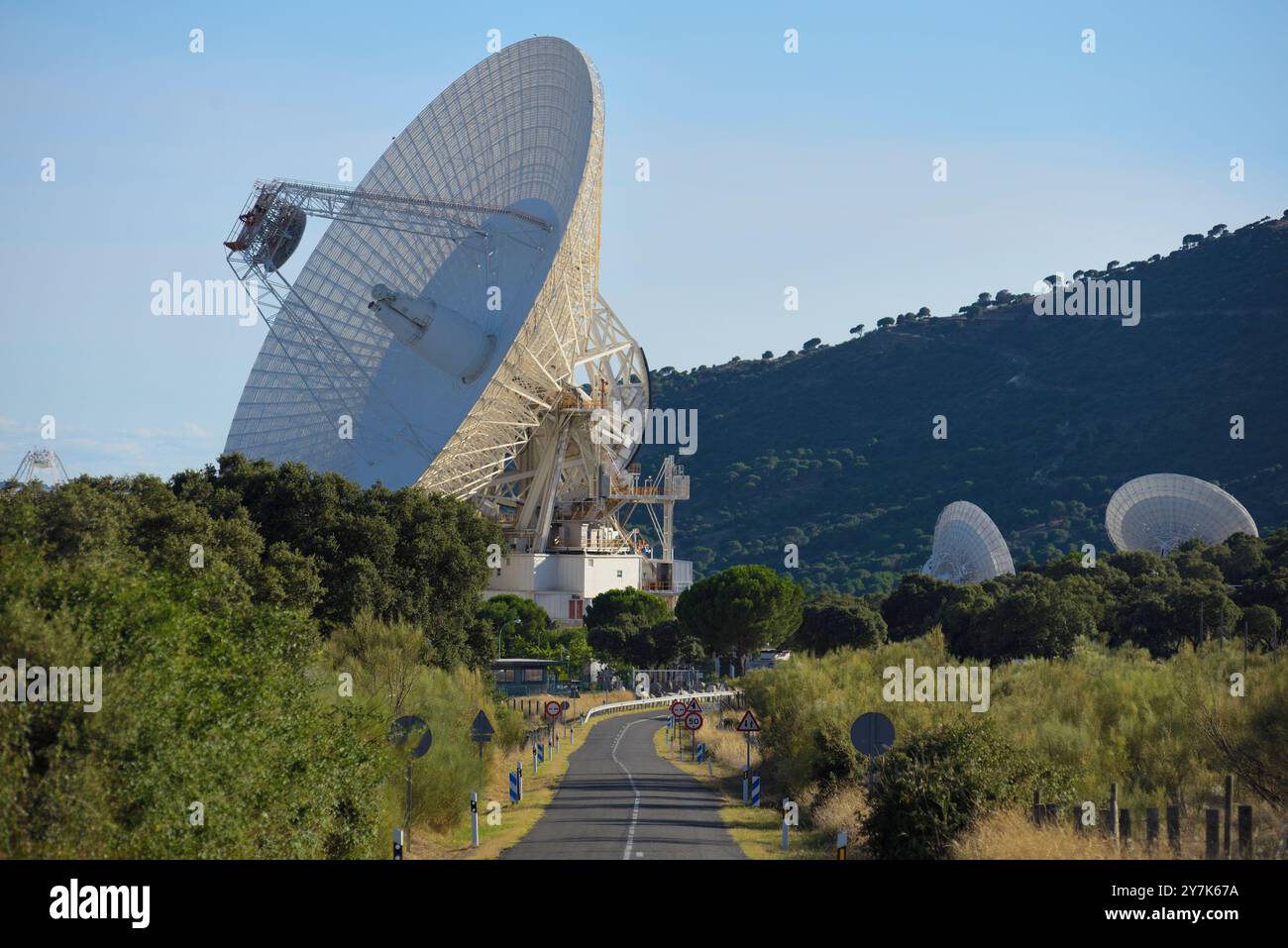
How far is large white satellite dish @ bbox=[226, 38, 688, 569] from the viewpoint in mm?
71125

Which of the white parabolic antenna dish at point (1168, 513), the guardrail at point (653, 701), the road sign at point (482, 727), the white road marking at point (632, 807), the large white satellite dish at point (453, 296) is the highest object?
the large white satellite dish at point (453, 296)

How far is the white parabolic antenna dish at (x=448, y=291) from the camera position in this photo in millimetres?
71188

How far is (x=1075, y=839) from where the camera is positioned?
847 inches

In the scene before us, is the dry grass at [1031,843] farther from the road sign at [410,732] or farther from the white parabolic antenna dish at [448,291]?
the white parabolic antenna dish at [448,291]

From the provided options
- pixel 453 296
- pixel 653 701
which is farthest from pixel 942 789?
pixel 653 701

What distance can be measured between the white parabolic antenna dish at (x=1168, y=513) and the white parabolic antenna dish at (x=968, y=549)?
29.3ft

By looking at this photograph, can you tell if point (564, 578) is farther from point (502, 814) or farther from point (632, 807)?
point (502, 814)

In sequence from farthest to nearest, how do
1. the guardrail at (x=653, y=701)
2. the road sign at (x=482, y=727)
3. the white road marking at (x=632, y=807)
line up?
the guardrail at (x=653, y=701) → the road sign at (x=482, y=727) → the white road marking at (x=632, y=807)

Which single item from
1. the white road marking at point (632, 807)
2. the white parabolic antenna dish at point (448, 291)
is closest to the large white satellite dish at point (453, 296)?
the white parabolic antenna dish at point (448, 291)

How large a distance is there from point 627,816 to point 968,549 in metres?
90.5

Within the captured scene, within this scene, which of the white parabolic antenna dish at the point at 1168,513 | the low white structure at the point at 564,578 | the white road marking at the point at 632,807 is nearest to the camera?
the white road marking at the point at 632,807
